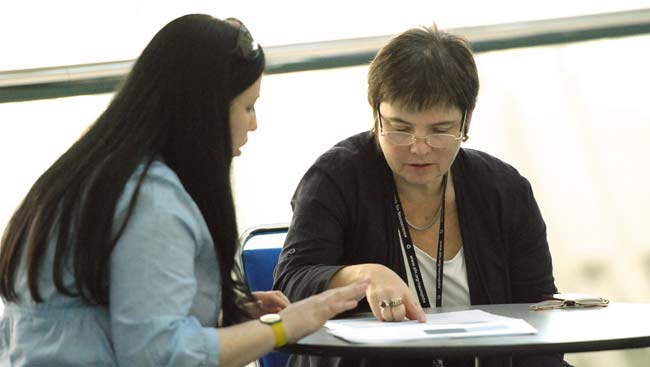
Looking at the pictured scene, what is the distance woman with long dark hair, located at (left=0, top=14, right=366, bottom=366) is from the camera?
5.60ft

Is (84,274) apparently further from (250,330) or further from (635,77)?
(635,77)

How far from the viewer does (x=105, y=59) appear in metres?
3.49

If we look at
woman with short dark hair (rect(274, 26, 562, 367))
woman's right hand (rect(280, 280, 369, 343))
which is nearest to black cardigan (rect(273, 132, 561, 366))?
woman with short dark hair (rect(274, 26, 562, 367))

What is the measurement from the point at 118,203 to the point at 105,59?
186cm

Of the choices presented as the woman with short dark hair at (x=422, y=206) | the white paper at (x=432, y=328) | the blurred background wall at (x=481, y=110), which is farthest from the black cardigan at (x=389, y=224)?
the blurred background wall at (x=481, y=110)

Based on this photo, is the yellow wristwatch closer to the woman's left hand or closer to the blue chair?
the woman's left hand

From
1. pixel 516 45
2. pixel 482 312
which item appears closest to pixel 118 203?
pixel 482 312

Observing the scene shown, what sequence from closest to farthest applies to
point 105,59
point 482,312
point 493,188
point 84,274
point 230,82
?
point 84,274 < point 230,82 < point 482,312 < point 493,188 < point 105,59

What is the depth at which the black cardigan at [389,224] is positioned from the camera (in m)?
2.43

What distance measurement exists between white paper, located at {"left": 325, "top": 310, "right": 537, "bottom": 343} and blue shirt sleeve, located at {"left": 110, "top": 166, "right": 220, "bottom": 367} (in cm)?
28

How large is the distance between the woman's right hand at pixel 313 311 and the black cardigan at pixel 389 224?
1.57 feet

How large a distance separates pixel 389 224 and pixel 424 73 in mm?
375

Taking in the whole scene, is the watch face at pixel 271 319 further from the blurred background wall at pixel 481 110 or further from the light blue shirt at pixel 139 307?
the blurred background wall at pixel 481 110

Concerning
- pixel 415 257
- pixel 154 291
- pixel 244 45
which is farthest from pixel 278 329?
pixel 415 257
